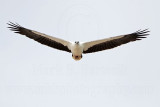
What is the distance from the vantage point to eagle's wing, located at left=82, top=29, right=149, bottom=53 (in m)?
15.1

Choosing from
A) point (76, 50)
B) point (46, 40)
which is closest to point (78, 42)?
point (76, 50)

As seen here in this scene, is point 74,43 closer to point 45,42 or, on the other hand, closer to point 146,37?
point 45,42

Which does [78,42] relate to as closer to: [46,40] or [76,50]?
[76,50]

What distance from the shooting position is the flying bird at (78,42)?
48.6 feet

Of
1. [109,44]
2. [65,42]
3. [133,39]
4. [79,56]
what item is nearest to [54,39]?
[65,42]

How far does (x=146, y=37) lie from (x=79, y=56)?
421 cm

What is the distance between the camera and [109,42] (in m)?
15.3

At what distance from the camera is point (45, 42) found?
15.6 metres

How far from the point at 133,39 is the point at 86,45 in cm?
291

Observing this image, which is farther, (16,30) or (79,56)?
(16,30)

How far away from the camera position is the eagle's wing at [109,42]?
15062mm

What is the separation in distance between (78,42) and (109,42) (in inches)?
75.4

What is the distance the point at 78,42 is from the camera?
14.6 meters

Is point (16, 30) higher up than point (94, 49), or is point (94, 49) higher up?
point (16, 30)
